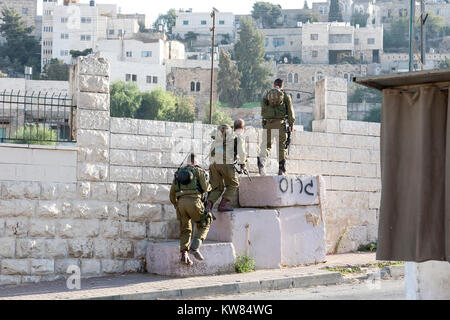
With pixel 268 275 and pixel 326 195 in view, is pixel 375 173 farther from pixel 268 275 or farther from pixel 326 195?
pixel 268 275

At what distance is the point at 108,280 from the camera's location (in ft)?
38.2

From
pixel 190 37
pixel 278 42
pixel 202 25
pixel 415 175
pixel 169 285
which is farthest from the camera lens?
pixel 202 25

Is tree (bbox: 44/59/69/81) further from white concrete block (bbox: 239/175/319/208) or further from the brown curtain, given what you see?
the brown curtain

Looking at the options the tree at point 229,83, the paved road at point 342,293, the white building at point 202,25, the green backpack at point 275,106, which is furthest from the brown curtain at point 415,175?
the white building at point 202,25

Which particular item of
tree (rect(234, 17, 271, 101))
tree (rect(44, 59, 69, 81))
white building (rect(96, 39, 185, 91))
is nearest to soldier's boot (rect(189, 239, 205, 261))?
white building (rect(96, 39, 185, 91))

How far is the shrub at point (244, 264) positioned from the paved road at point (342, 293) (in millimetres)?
1208

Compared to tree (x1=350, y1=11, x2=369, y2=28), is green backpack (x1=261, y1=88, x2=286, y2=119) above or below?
below

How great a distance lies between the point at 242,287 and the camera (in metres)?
10.9

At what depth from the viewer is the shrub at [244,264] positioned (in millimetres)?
12133

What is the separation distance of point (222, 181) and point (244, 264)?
4.58 ft

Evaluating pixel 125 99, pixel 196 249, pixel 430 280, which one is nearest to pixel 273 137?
pixel 196 249

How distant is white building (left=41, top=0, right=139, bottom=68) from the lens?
Result: 14062cm

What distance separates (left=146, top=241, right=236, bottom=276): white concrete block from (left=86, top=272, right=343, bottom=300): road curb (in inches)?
39.4

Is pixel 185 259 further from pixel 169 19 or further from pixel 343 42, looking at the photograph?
pixel 169 19
